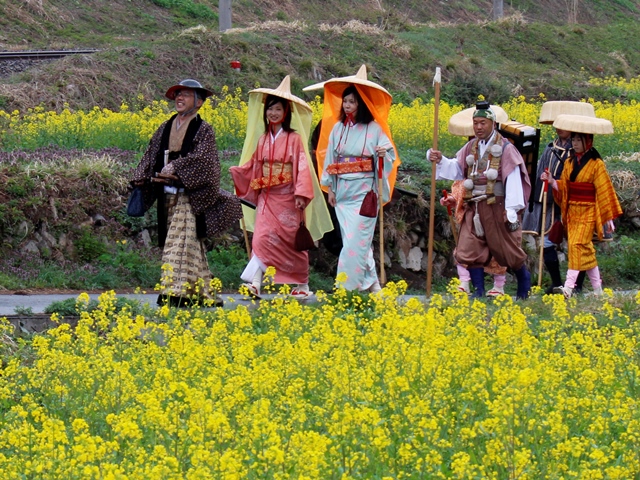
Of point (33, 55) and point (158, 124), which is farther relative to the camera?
point (33, 55)

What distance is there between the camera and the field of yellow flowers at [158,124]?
14.7 metres

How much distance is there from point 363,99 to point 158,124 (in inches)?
215

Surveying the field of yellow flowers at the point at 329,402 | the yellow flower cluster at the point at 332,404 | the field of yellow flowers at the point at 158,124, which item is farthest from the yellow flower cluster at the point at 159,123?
the yellow flower cluster at the point at 332,404

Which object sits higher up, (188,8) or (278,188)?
(188,8)

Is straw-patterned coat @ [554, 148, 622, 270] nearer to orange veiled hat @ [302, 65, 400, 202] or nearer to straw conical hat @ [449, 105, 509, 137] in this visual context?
straw conical hat @ [449, 105, 509, 137]

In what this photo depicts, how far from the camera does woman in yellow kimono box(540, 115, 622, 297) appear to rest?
36.2 feet

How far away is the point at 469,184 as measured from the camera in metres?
10.7

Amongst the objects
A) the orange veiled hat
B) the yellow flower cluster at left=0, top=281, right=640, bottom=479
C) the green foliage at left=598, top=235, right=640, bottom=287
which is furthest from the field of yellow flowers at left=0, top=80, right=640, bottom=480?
the green foliage at left=598, top=235, right=640, bottom=287

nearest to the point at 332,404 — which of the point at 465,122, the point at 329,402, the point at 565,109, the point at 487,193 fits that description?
the point at 329,402

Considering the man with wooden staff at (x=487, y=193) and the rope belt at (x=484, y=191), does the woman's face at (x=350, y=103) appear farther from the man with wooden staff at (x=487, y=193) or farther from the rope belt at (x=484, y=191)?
the rope belt at (x=484, y=191)

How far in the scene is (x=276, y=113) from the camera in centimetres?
1048

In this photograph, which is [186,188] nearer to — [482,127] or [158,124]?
[482,127]

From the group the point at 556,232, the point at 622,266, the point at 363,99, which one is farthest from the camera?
the point at 622,266

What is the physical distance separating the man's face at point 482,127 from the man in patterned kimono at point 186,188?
214cm
